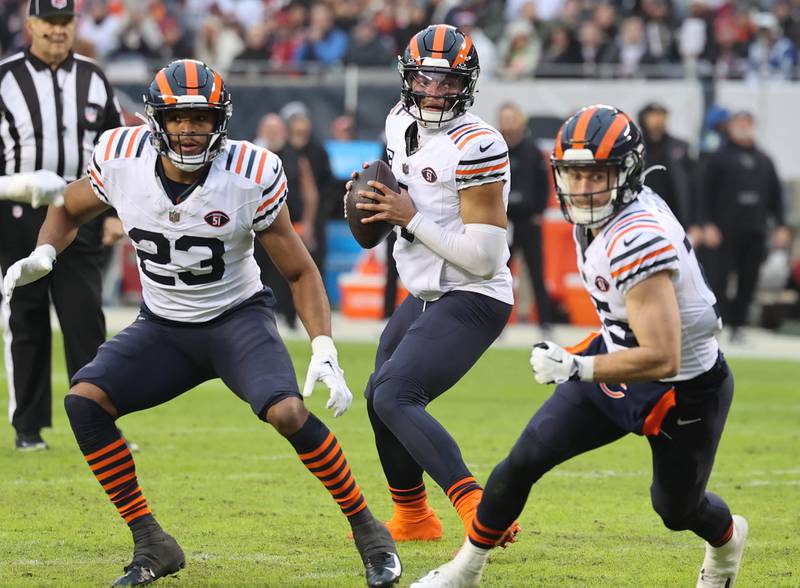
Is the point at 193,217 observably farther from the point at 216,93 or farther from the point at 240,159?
the point at 216,93

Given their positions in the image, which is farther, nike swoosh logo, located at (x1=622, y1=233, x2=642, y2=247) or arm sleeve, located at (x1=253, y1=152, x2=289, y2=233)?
arm sleeve, located at (x1=253, y1=152, x2=289, y2=233)

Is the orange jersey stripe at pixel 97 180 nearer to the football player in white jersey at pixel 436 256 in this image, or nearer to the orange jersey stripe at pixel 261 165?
the orange jersey stripe at pixel 261 165

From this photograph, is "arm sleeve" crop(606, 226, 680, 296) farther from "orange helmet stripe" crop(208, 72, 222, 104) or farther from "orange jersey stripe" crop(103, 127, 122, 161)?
"orange jersey stripe" crop(103, 127, 122, 161)

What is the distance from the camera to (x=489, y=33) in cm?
1555

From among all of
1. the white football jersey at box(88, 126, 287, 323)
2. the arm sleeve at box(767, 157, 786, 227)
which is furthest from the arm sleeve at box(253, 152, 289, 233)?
the arm sleeve at box(767, 157, 786, 227)

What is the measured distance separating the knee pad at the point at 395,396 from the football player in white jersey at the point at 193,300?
24cm

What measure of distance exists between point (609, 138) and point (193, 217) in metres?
1.28

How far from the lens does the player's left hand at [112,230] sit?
20.1 ft

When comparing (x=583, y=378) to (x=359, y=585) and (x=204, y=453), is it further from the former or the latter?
(x=204, y=453)

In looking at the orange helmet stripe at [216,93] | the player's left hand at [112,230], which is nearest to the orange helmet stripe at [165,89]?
the orange helmet stripe at [216,93]

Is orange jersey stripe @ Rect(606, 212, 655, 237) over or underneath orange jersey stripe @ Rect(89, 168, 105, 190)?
over

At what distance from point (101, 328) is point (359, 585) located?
Answer: 2469mm

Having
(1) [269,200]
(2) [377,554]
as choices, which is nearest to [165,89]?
(1) [269,200]

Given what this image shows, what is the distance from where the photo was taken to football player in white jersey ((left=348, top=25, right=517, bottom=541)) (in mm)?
4473
